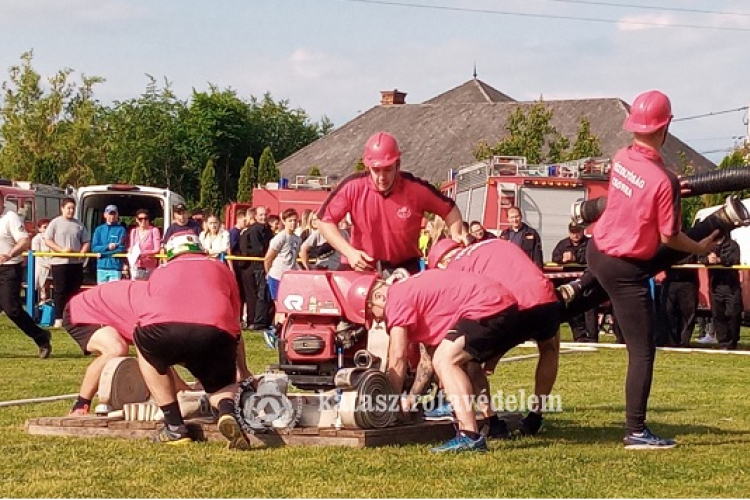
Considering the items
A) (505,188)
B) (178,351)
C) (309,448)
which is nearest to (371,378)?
(309,448)

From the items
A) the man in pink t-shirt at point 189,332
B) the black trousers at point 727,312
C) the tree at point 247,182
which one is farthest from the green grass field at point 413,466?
the tree at point 247,182

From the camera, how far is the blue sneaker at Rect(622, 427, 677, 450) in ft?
28.7

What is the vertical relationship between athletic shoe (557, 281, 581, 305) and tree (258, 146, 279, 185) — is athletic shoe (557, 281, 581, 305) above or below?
below

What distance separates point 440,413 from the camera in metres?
10.2

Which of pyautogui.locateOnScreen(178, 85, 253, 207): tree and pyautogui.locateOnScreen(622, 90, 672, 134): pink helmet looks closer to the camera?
pyautogui.locateOnScreen(622, 90, 672, 134): pink helmet

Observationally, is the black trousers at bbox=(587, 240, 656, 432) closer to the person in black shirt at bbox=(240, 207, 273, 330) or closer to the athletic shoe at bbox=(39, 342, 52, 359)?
the athletic shoe at bbox=(39, 342, 52, 359)

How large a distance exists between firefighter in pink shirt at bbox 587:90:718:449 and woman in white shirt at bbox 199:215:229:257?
13.6 metres

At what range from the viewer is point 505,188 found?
27.1 metres

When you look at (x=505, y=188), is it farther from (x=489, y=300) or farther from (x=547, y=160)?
(x=547, y=160)

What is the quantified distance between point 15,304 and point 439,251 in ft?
27.5

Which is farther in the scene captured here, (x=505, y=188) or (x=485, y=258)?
(x=505, y=188)

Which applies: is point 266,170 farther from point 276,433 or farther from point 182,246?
point 276,433

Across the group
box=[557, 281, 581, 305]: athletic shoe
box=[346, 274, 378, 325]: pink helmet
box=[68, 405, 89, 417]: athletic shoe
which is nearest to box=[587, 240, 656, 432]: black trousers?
box=[557, 281, 581, 305]: athletic shoe

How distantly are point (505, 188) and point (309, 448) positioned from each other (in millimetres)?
18809
